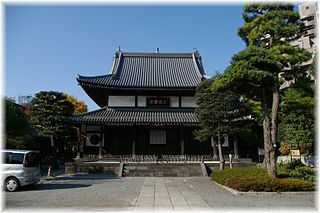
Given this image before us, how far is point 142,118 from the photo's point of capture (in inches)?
900

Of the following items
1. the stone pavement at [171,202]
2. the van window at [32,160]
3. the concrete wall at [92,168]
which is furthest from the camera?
the concrete wall at [92,168]

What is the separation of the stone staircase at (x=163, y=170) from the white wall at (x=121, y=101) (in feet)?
21.8

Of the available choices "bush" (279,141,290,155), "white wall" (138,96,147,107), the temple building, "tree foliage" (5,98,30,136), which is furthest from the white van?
"bush" (279,141,290,155)

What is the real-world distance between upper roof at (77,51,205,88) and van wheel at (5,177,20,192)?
13072 mm

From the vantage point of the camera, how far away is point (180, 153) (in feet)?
78.8

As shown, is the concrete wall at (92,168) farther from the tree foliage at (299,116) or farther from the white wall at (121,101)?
the tree foliage at (299,116)

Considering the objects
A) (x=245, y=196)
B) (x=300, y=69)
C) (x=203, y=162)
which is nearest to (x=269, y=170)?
(x=245, y=196)

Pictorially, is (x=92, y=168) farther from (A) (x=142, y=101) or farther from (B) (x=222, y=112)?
(B) (x=222, y=112)

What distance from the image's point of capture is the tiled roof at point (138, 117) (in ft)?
72.6

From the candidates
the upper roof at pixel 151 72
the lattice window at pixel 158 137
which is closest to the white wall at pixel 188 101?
the upper roof at pixel 151 72

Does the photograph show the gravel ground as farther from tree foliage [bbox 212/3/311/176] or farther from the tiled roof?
the tiled roof

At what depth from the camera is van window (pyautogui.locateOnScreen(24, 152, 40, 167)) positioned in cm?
1195

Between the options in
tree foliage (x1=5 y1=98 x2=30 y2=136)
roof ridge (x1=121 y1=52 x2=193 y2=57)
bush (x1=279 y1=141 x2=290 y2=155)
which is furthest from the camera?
roof ridge (x1=121 y1=52 x2=193 y2=57)

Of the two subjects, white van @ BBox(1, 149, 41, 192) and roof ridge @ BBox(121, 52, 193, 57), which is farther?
roof ridge @ BBox(121, 52, 193, 57)
